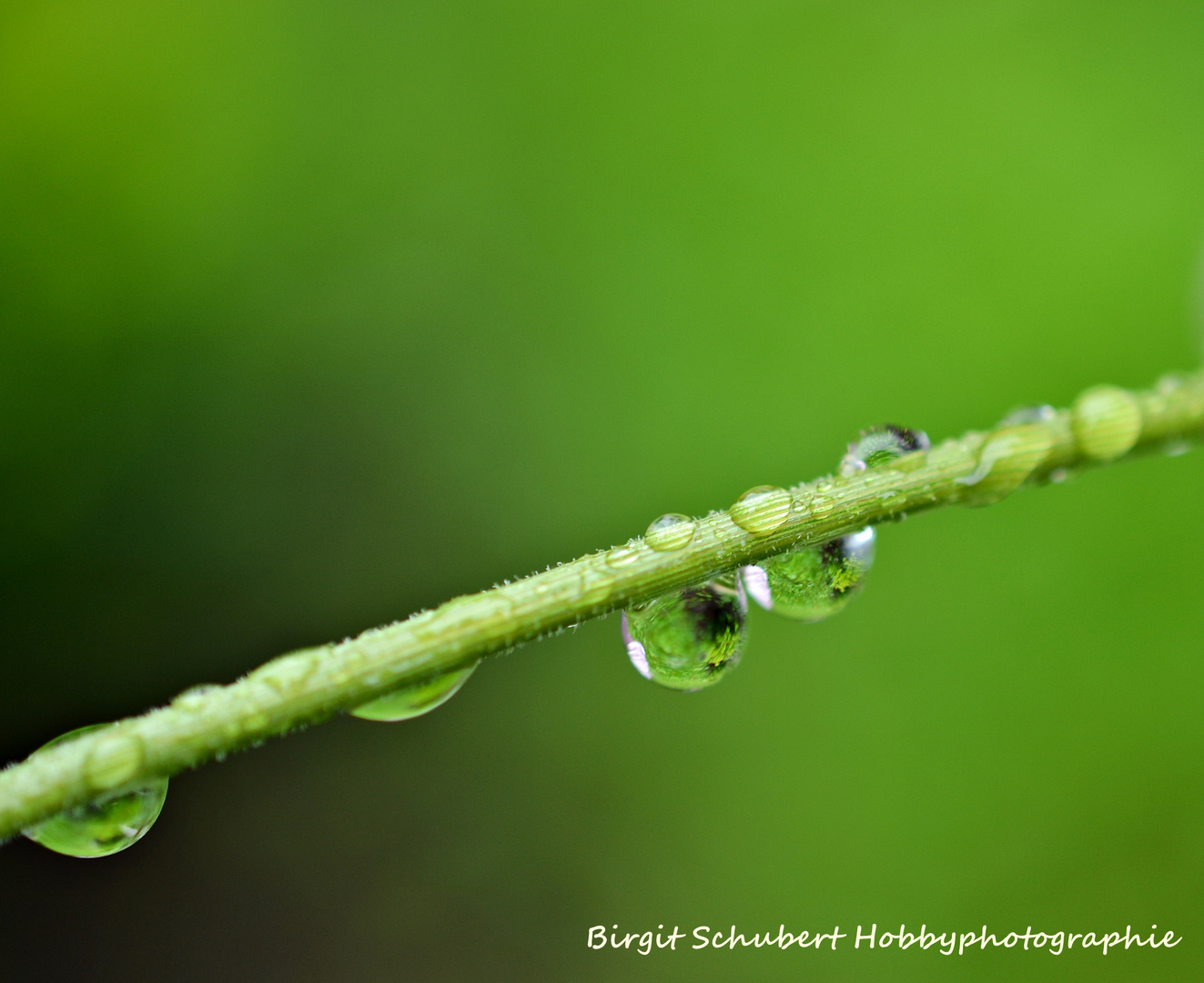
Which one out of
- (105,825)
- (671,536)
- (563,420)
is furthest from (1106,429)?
(563,420)

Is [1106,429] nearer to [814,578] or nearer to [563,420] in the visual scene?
[814,578]

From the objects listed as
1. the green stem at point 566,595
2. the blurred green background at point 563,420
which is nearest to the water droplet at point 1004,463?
the green stem at point 566,595

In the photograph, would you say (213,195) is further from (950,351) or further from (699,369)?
(950,351)

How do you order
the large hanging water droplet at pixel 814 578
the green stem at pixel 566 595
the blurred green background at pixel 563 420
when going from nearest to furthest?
the green stem at pixel 566 595 → the large hanging water droplet at pixel 814 578 → the blurred green background at pixel 563 420

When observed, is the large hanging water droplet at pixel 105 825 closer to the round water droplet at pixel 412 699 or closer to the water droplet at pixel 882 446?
the round water droplet at pixel 412 699

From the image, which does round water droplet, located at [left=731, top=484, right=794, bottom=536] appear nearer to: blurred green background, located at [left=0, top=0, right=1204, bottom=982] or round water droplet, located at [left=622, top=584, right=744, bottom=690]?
round water droplet, located at [left=622, top=584, right=744, bottom=690]

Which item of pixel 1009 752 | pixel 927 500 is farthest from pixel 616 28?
pixel 927 500
